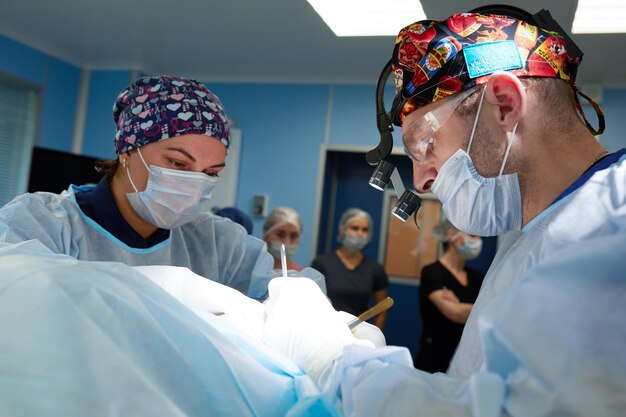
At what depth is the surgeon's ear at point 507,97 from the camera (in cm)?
94

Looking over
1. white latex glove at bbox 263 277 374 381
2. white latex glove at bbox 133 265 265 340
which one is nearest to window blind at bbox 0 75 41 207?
white latex glove at bbox 133 265 265 340

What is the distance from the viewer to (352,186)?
14.9ft

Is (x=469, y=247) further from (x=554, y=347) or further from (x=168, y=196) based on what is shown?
(x=554, y=347)

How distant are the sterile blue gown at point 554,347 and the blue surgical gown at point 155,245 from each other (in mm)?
837

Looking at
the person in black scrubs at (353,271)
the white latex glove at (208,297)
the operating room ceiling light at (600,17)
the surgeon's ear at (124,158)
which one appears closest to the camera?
the white latex glove at (208,297)

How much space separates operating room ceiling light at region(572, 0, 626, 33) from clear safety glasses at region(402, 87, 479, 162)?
2154 mm

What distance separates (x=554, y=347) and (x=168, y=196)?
112cm

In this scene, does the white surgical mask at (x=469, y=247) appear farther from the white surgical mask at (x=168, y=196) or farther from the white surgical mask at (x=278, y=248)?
the white surgical mask at (x=168, y=196)

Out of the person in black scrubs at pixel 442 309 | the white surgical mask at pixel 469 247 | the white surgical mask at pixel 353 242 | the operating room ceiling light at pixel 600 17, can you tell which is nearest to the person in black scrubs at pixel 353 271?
the white surgical mask at pixel 353 242

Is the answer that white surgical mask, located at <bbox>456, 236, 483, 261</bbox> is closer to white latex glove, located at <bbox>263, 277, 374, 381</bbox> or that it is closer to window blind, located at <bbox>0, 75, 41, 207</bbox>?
white latex glove, located at <bbox>263, 277, 374, 381</bbox>

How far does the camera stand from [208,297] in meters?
0.93

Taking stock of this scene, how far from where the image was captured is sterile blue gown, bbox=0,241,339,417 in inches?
23.6

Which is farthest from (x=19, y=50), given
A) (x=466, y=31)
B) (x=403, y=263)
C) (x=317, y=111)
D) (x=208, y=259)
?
(x=466, y=31)

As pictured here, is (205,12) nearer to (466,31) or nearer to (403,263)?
(403,263)
